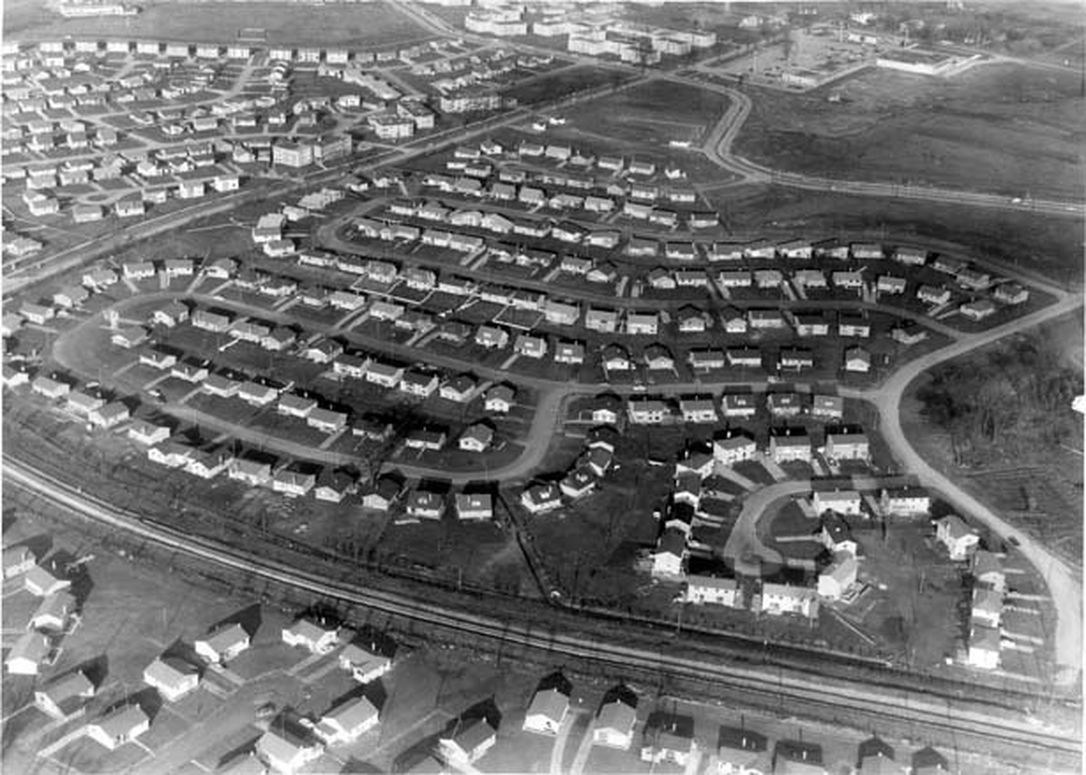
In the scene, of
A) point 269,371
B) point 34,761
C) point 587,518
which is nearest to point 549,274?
point 269,371

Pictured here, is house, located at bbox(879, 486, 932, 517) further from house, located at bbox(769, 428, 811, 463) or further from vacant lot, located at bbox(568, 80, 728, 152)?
vacant lot, located at bbox(568, 80, 728, 152)

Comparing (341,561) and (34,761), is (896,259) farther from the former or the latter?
(34,761)

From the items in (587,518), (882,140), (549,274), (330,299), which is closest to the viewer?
(587,518)

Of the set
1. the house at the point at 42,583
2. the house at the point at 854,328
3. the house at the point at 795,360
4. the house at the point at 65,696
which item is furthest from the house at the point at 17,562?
the house at the point at 854,328

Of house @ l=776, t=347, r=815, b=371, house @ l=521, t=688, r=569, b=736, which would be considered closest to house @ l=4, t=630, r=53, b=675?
house @ l=521, t=688, r=569, b=736

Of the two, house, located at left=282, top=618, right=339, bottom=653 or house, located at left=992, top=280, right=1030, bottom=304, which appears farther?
house, located at left=992, top=280, right=1030, bottom=304

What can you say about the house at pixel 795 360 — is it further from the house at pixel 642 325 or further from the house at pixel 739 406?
the house at pixel 642 325

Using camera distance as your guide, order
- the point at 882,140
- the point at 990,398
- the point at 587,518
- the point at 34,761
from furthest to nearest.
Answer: the point at 882,140
the point at 990,398
the point at 587,518
the point at 34,761
